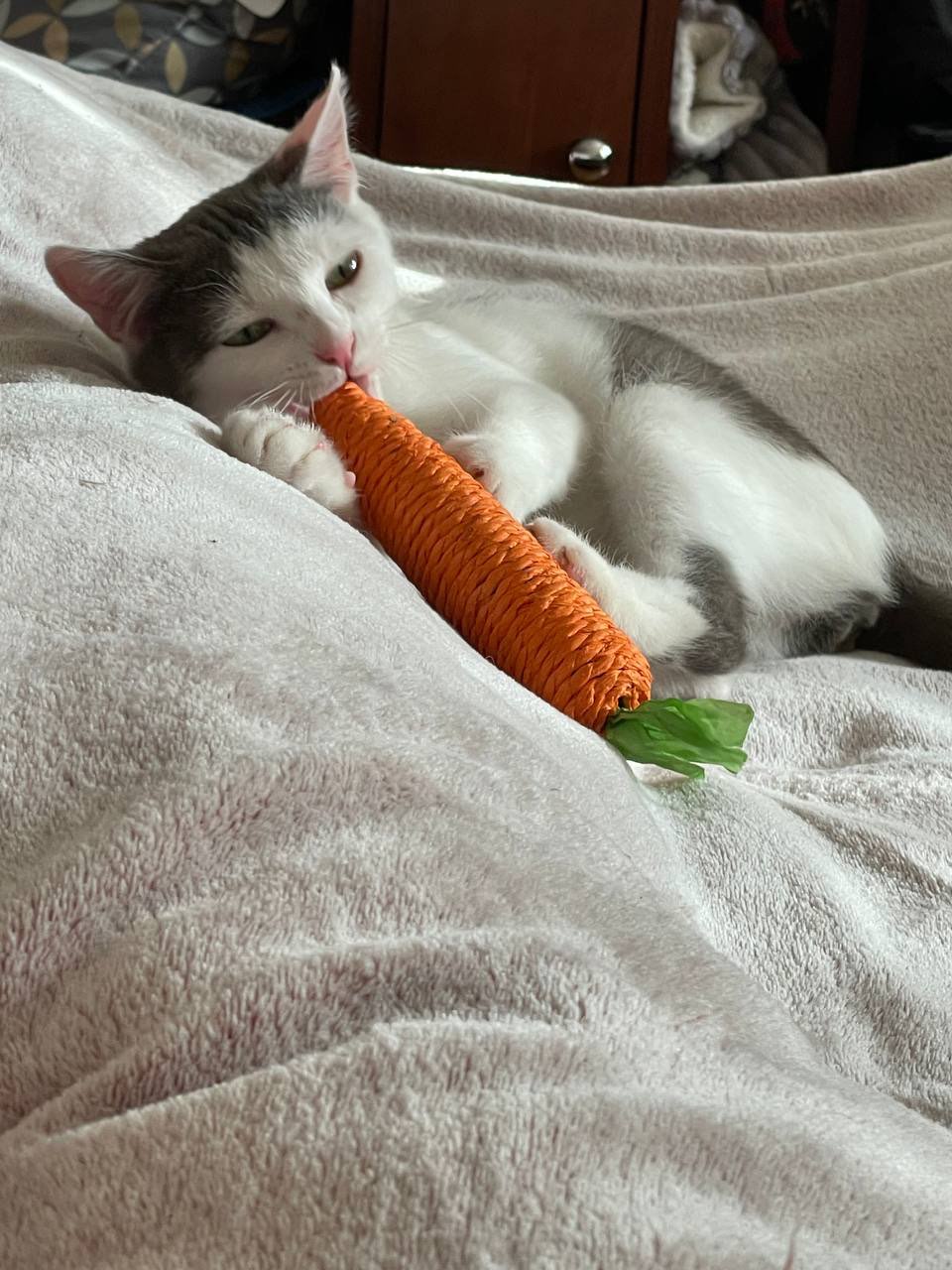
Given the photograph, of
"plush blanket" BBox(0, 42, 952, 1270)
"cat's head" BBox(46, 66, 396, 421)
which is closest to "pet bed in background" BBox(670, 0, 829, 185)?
"cat's head" BBox(46, 66, 396, 421)

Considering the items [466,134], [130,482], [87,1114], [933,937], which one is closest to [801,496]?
[933,937]

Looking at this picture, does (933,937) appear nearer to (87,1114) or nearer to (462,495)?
(462,495)

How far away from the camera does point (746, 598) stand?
48.8 inches

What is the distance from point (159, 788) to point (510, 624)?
18.6 inches

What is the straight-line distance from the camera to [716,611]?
1.16 m

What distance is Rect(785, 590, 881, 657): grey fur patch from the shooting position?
1.32 meters

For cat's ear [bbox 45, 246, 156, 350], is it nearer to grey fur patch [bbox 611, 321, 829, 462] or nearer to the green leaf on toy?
grey fur patch [bbox 611, 321, 829, 462]

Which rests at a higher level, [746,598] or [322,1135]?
[322,1135]

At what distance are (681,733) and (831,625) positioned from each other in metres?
0.53

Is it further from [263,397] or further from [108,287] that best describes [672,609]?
[108,287]

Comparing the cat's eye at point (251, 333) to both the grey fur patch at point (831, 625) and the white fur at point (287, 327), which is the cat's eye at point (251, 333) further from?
the grey fur patch at point (831, 625)

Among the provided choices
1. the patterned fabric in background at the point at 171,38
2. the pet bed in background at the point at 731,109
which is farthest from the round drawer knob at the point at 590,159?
the patterned fabric in background at the point at 171,38

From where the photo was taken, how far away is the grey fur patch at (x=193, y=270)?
1.18 m

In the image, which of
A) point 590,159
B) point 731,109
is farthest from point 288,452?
point 731,109
